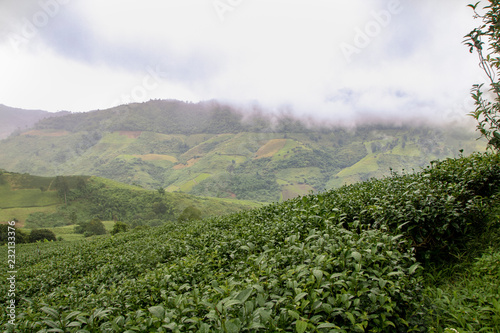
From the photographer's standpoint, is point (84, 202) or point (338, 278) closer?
point (338, 278)

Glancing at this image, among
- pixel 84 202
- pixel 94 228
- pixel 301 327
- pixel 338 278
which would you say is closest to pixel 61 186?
pixel 84 202

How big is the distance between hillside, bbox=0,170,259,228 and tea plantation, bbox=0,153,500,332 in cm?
9666

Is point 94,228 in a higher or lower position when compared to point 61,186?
lower

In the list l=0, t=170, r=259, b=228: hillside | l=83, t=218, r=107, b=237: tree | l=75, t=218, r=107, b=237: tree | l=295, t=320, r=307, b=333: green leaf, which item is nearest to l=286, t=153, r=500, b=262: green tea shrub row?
l=295, t=320, r=307, b=333: green leaf

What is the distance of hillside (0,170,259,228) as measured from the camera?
99000 millimetres

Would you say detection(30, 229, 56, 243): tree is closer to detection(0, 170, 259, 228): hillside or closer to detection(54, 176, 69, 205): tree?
detection(0, 170, 259, 228): hillside

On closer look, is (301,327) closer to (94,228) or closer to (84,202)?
(94,228)

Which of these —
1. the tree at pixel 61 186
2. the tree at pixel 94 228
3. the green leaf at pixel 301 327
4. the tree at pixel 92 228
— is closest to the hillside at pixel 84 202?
the tree at pixel 61 186

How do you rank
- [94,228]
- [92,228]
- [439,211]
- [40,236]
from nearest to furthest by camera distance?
[439,211], [40,236], [92,228], [94,228]

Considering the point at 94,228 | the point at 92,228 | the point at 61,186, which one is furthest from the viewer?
the point at 61,186

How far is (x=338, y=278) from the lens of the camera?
2.70 metres

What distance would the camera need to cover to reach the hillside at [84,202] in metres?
99.0

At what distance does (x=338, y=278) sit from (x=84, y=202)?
13166cm

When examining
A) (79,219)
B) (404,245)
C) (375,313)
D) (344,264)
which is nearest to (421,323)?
(375,313)
